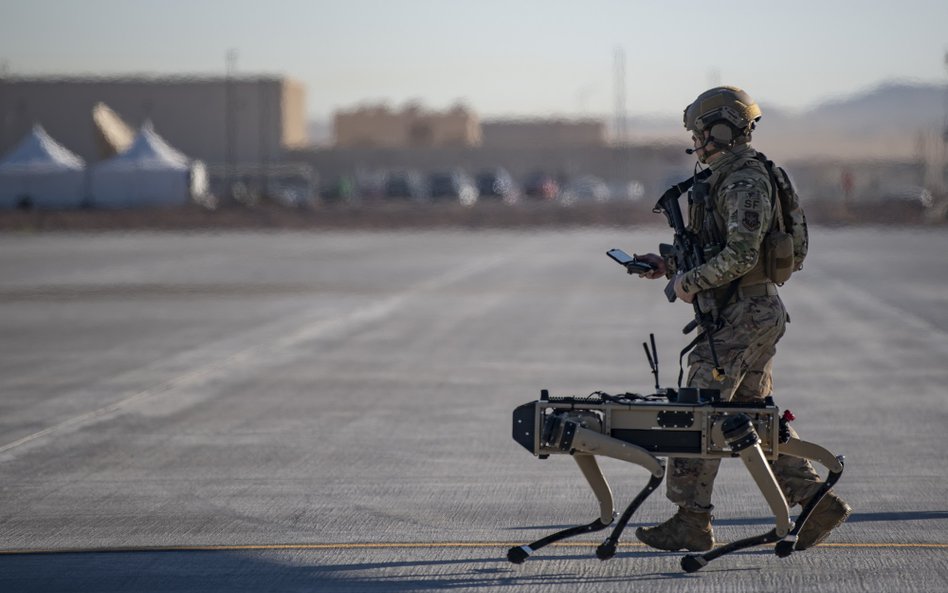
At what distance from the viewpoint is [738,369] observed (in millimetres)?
6422

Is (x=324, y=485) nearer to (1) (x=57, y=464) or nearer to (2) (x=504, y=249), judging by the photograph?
(1) (x=57, y=464)

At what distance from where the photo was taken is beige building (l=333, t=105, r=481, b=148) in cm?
13675

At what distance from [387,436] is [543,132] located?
411 ft

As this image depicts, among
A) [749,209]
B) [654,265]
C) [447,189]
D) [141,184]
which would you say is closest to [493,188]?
[447,189]

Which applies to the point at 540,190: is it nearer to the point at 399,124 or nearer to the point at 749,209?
the point at 399,124

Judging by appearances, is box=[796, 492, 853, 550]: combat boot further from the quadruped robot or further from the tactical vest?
the tactical vest

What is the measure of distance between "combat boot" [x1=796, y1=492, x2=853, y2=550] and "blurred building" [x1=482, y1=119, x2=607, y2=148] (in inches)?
4903

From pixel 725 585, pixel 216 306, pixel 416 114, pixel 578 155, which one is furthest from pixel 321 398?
pixel 416 114

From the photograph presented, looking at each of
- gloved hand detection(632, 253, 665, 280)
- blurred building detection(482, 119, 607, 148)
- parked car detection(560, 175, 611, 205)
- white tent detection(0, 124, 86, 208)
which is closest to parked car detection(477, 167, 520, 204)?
parked car detection(560, 175, 611, 205)

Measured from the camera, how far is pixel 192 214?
6038 centimetres

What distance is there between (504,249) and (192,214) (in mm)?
23019

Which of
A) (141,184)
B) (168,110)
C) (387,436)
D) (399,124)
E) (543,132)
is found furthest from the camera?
(399,124)

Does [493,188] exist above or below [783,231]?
below

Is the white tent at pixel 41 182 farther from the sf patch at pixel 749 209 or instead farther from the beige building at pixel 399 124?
the beige building at pixel 399 124
